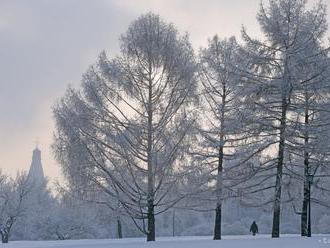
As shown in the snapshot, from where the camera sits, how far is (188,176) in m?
22.8

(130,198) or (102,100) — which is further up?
(102,100)

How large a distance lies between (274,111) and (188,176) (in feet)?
14.9

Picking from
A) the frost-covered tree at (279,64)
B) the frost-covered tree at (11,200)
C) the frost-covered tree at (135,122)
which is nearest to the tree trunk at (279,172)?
the frost-covered tree at (279,64)

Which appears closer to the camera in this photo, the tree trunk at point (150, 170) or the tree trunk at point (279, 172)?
the tree trunk at point (279, 172)

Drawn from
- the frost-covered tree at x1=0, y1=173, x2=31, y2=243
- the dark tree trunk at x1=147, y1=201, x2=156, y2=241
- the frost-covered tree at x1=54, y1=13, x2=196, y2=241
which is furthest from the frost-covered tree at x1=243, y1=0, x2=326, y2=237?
the frost-covered tree at x1=0, y1=173, x2=31, y2=243

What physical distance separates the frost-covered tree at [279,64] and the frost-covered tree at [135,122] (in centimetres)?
287

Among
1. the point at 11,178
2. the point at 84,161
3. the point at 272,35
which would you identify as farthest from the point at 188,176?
the point at 11,178

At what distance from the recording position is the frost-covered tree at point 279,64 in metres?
21.2

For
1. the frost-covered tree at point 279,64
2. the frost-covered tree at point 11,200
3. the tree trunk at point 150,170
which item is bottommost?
the frost-covered tree at point 11,200

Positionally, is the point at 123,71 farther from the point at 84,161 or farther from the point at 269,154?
the point at 269,154

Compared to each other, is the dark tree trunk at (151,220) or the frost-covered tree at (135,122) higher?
the frost-covered tree at (135,122)

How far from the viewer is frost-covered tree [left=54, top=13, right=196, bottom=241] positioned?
2191cm

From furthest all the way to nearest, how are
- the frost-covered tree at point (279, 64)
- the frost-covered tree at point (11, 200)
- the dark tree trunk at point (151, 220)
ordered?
the frost-covered tree at point (11, 200) → the dark tree trunk at point (151, 220) → the frost-covered tree at point (279, 64)

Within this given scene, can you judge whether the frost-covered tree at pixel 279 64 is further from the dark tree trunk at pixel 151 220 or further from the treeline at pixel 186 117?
the dark tree trunk at pixel 151 220
